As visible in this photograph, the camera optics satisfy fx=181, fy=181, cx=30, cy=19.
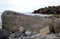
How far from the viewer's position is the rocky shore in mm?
5691

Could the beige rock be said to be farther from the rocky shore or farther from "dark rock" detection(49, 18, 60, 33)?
"dark rock" detection(49, 18, 60, 33)

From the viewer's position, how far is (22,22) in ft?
22.9

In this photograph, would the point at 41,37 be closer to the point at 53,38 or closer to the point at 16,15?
the point at 53,38

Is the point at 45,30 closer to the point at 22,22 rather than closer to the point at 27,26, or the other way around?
the point at 27,26

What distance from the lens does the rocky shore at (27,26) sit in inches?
224

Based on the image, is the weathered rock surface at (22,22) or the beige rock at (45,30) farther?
the weathered rock surface at (22,22)

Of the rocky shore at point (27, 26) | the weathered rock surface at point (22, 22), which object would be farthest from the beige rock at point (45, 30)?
the weathered rock surface at point (22, 22)

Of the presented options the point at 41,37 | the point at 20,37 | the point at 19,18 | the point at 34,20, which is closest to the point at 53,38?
the point at 41,37

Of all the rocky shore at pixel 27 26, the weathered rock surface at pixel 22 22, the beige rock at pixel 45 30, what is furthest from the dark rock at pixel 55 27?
the weathered rock surface at pixel 22 22

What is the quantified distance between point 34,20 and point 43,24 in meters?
0.50

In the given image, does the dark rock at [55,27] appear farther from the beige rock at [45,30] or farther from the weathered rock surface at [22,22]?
the weathered rock surface at [22,22]

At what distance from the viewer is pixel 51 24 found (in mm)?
6160

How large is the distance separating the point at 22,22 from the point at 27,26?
1.16 feet

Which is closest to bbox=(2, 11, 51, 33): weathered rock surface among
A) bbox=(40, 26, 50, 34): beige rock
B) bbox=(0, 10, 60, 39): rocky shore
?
bbox=(0, 10, 60, 39): rocky shore
